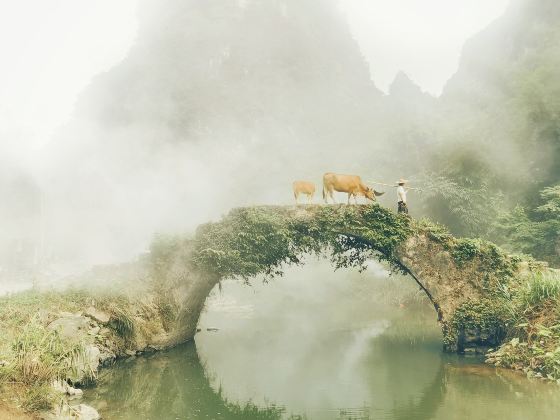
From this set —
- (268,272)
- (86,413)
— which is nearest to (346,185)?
(268,272)

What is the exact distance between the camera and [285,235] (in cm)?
1562

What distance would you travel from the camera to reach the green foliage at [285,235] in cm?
1495

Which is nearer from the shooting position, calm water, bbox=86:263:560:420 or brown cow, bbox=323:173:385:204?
calm water, bbox=86:263:560:420

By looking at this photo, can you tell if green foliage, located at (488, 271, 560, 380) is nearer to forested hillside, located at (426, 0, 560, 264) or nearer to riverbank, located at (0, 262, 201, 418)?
riverbank, located at (0, 262, 201, 418)

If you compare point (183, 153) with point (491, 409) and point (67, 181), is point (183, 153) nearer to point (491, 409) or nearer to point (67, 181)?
point (67, 181)

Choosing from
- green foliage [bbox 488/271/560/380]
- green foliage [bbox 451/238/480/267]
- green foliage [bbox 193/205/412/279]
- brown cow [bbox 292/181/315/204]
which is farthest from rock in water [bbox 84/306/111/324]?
green foliage [bbox 488/271/560/380]

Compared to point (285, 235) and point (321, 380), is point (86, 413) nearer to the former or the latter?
point (321, 380)

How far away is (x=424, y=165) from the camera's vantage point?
36.5 metres

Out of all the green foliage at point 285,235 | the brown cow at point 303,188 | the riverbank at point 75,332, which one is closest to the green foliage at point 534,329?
the green foliage at point 285,235

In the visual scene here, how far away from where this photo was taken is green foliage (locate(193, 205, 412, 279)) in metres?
14.9

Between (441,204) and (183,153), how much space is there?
47065 millimetres

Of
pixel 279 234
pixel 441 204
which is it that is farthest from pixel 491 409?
pixel 441 204

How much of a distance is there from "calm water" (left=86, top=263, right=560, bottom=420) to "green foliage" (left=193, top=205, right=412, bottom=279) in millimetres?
3376

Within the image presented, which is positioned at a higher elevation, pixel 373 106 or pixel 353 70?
pixel 353 70
